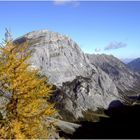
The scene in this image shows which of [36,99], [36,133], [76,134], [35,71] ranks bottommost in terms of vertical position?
[76,134]

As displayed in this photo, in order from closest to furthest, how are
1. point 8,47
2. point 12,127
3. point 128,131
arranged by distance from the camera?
point 12,127 < point 8,47 < point 128,131

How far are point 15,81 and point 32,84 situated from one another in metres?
1.52

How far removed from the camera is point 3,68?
1064 inches

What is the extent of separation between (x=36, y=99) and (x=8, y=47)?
5234mm

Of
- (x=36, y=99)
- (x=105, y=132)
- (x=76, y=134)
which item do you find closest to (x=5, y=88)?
(x=36, y=99)

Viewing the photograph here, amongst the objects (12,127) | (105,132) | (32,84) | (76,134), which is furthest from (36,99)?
(105,132)

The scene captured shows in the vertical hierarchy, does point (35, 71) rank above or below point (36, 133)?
above

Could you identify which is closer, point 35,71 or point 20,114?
point 20,114

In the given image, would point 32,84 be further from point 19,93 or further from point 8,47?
point 8,47

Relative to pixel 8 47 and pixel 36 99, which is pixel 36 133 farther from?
pixel 8 47

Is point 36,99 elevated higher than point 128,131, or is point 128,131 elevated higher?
point 36,99

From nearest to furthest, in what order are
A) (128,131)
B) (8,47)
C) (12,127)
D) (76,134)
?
(12,127)
(8,47)
(76,134)
(128,131)

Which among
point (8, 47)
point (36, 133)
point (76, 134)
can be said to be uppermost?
point (8, 47)

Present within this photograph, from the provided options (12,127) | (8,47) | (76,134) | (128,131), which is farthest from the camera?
(128,131)
